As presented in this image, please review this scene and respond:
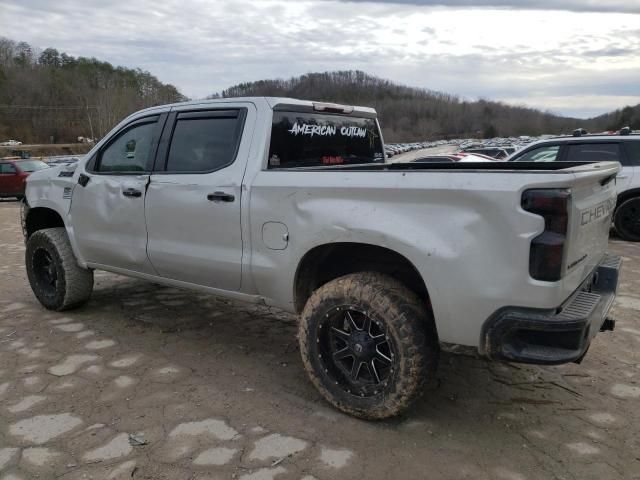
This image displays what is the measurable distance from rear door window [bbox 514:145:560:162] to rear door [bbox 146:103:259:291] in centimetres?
639

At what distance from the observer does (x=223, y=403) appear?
11.1ft

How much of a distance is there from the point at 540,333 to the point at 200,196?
2351 mm

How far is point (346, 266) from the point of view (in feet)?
11.9

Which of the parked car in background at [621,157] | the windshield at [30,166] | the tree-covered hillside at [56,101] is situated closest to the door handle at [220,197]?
the parked car in background at [621,157]

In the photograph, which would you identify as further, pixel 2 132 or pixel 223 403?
pixel 2 132

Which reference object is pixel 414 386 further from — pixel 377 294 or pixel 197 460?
pixel 197 460

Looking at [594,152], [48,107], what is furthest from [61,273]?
[48,107]

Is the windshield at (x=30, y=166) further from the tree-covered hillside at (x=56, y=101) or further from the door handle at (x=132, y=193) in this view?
the tree-covered hillside at (x=56, y=101)

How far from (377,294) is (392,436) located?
798 mm

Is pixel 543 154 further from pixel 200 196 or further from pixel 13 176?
pixel 13 176

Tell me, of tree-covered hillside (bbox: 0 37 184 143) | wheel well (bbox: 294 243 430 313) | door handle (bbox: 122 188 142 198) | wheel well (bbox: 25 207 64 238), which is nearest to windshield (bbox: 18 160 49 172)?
wheel well (bbox: 25 207 64 238)

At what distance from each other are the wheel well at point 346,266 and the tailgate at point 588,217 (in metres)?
0.85

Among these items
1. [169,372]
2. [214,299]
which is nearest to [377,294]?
[169,372]

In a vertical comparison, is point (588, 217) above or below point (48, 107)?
below
